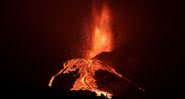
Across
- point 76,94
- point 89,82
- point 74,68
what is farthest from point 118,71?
point 76,94

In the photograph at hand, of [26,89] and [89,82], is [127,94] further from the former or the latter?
[26,89]

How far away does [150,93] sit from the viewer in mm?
40781

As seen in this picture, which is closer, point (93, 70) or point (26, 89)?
point (26, 89)

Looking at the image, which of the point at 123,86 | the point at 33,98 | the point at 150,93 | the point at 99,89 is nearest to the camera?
the point at 33,98

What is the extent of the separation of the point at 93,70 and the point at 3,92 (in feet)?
37.3

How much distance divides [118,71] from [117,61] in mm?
1159

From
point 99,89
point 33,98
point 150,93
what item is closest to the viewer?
point 33,98

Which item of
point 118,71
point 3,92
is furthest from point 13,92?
point 118,71

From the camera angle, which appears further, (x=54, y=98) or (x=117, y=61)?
(x=117, y=61)

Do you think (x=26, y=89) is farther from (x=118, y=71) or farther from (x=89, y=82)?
(x=118, y=71)

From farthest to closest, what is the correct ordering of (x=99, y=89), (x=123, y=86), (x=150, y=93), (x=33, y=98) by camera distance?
(x=150, y=93) → (x=123, y=86) → (x=99, y=89) → (x=33, y=98)

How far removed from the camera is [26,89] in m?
25.5

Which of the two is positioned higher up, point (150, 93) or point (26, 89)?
point (26, 89)

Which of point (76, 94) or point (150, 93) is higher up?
point (76, 94)
